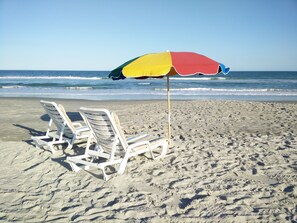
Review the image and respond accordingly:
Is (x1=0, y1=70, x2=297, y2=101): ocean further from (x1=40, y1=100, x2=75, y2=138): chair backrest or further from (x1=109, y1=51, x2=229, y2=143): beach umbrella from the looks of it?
(x1=109, y1=51, x2=229, y2=143): beach umbrella

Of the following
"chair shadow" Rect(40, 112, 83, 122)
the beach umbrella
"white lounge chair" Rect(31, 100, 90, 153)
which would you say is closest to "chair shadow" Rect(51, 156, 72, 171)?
"white lounge chair" Rect(31, 100, 90, 153)

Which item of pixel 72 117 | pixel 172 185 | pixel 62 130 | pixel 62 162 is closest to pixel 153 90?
pixel 72 117

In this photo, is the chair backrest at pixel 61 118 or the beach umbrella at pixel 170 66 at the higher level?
the beach umbrella at pixel 170 66

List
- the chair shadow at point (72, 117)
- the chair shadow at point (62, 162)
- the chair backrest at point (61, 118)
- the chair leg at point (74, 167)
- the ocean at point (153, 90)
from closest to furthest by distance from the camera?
the chair leg at point (74, 167), the chair shadow at point (62, 162), the chair backrest at point (61, 118), the chair shadow at point (72, 117), the ocean at point (153, 90)

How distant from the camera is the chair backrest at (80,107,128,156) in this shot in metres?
3.98

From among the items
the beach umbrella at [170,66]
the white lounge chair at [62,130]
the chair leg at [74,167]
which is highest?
the beach umbrella at [170,66]

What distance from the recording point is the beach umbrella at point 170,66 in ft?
13.2

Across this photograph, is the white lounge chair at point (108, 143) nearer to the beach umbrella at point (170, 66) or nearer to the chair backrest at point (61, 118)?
the beach umbrella at point (170, 66)

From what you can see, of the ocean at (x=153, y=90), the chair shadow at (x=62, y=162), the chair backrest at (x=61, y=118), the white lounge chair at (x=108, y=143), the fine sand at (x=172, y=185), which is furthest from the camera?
the ocean at (x=153, y=90)

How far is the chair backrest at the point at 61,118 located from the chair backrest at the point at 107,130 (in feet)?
3.25

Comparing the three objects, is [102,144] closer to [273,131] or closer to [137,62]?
[137,62]

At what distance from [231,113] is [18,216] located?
8467 millimetres

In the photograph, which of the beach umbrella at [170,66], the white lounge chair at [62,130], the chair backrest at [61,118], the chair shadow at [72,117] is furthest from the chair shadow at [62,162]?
the chair shadow at [72,117]

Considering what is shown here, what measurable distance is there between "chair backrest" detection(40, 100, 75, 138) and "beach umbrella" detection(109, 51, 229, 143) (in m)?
1.25
